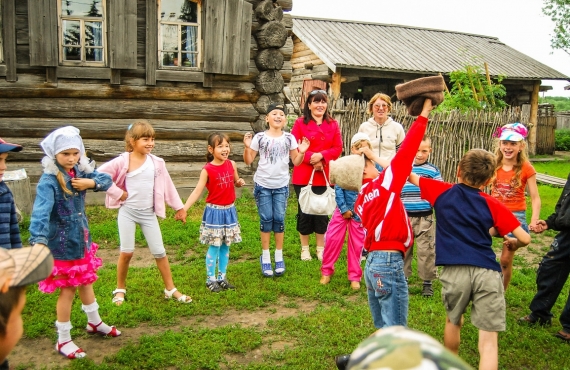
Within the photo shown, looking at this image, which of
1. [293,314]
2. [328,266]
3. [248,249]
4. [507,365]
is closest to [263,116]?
[248,249]

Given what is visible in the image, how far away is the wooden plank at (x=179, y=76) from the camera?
359 inches

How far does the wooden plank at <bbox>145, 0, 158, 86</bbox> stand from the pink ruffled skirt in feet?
17.7

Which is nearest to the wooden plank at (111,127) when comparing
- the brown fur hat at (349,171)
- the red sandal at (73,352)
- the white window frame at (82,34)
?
the white window frame at (82,34)

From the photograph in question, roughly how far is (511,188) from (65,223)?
3944 mm

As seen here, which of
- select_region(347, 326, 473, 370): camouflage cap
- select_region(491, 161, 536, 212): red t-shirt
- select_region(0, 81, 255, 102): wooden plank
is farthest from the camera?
select_region(0, 81, 255, 102): wooden plank

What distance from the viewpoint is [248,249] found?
7.13 metres

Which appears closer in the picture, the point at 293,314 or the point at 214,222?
the point at 293,314

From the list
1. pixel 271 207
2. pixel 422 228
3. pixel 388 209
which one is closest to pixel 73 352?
pixel 388 209

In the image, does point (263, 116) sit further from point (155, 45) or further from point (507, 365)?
point (507, 365)

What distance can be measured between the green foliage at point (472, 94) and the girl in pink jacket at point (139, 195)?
9456mm

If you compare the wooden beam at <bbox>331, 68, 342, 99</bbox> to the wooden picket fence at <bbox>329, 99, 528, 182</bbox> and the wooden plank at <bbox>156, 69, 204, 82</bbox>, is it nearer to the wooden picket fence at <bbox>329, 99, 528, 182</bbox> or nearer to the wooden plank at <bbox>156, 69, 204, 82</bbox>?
the wooden picket fence at <bbox>329, 99, 528, 182</bbox>

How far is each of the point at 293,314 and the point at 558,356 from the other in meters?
2.25

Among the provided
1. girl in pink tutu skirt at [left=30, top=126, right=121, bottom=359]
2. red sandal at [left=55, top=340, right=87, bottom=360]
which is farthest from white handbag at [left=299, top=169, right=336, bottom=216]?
red sandal at [left=55, top=340, right=87, bottom=360]

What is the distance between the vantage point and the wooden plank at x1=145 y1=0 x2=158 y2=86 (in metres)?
8.80
